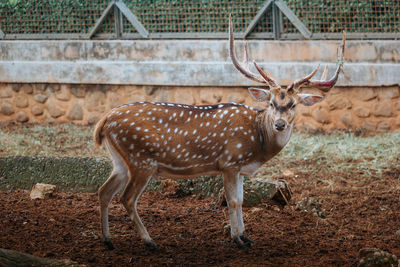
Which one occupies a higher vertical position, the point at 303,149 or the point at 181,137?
the point at 181,137

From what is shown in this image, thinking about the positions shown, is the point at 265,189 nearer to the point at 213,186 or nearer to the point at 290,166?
the point at 213,186

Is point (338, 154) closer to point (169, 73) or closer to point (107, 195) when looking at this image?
point (169, 73)

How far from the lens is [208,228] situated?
19.1 feet

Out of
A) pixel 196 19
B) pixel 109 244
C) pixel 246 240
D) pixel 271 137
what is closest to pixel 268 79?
pixel 271 137

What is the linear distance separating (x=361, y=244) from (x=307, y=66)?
4.44m

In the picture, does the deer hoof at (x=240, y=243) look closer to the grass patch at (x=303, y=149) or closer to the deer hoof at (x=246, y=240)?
the deer hoof at (x=246, y=240)

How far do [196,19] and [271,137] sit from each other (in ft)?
16.4

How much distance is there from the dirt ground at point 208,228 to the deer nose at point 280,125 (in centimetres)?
99

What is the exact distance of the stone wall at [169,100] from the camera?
938cm

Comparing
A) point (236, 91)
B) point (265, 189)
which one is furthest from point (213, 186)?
point (236, 91)

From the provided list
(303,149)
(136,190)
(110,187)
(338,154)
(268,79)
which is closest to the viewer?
(136,190)

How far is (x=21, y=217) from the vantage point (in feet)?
19.5

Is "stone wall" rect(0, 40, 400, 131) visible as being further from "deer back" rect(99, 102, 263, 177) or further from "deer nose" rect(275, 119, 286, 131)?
"deer nose" rect(275, 119, 286, 131)

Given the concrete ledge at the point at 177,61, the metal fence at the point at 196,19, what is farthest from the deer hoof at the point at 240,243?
the metal fence at the point at 196,19
